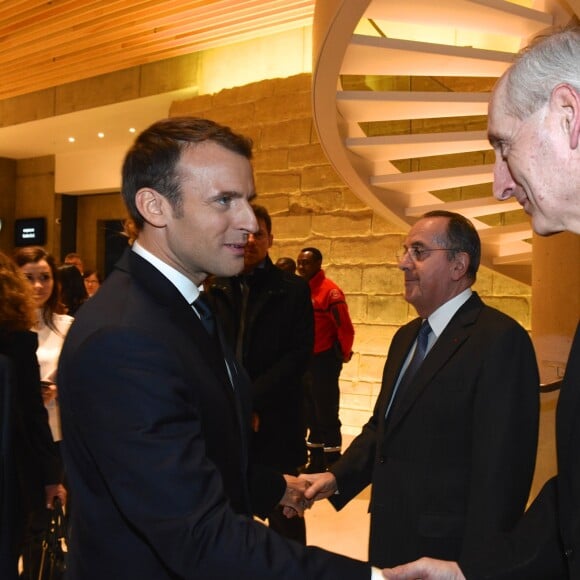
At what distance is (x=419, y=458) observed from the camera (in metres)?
2.08

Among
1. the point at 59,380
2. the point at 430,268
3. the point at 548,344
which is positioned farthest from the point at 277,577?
the point at 548,344

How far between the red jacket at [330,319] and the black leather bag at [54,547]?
11.8 ft

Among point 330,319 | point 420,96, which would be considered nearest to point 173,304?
point 420,96

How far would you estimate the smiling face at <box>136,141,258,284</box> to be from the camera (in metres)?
1.44

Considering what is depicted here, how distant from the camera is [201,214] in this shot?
1.45m

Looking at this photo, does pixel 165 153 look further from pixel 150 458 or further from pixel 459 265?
pixel 459 265

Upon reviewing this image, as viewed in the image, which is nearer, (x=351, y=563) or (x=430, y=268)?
(x=351, y=563)

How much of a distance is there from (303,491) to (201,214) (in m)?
0.98

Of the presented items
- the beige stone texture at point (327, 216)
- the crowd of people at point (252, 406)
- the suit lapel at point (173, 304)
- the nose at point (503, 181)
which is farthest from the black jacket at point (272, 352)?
the beige stone texture at point (327, 216)

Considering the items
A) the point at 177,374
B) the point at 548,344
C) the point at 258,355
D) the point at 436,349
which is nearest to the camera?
the point at 177,374

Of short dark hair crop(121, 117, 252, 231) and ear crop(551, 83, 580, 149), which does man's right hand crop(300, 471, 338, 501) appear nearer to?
short dark hair crop(121, 117, 252, 231)

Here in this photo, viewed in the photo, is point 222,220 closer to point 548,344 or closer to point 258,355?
point 258,355

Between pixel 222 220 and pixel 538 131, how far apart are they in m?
0.63

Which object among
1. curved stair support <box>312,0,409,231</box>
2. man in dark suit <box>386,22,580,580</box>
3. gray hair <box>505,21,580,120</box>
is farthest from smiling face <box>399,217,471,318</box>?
curved stair support <box>312,0,409,231</box>
